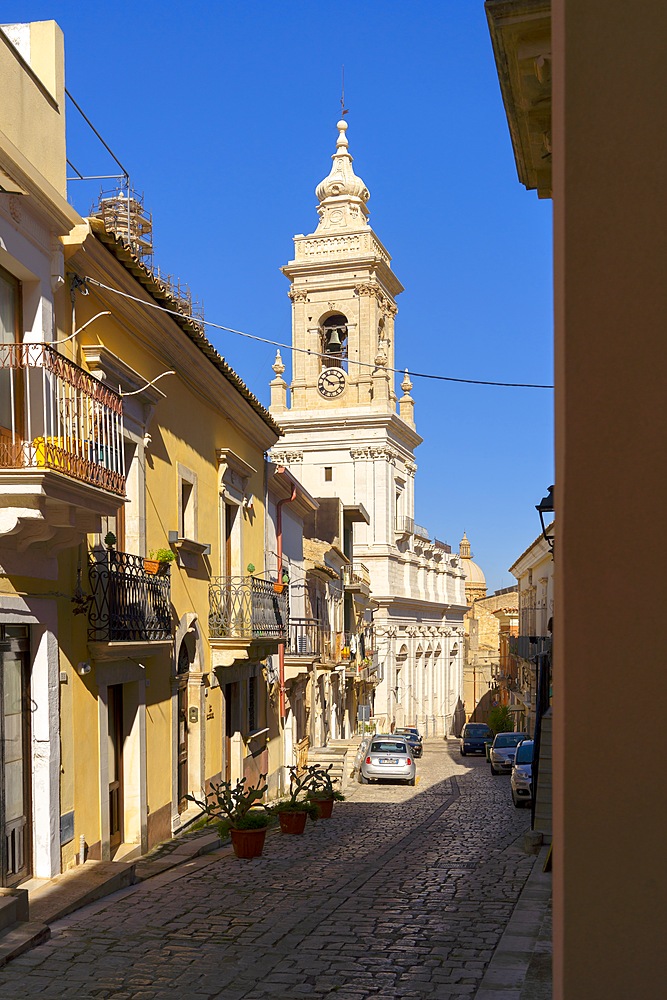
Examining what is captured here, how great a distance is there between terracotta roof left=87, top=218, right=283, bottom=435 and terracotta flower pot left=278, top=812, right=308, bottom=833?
6671 millimetres

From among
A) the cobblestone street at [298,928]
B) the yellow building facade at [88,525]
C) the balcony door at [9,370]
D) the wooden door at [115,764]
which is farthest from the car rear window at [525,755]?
the balcony door at [9,370]

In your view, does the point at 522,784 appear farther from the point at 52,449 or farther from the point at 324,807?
the point at 52,449

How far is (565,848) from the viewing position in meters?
3.11

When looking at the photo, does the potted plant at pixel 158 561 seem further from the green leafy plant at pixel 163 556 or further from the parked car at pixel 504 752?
the parked car at pixel 504 752

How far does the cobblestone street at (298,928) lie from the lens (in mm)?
6922

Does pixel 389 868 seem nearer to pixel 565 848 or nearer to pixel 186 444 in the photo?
pixel 186 444

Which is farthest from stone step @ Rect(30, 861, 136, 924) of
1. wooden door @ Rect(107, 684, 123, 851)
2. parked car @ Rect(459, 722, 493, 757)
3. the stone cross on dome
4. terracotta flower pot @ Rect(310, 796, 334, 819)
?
the stone cross on dome

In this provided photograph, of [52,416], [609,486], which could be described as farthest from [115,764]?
[609,486]

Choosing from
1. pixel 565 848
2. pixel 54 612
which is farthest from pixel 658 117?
pixel 54 612

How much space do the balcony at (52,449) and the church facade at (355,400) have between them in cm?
4298

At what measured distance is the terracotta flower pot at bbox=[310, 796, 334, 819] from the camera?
1706 cm

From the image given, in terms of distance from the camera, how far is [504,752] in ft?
98.9

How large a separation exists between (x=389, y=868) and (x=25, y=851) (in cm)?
439

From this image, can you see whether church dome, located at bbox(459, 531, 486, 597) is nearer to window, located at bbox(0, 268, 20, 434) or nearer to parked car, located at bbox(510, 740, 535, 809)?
parked car, located at bbox(510, 740, 535, 809)
